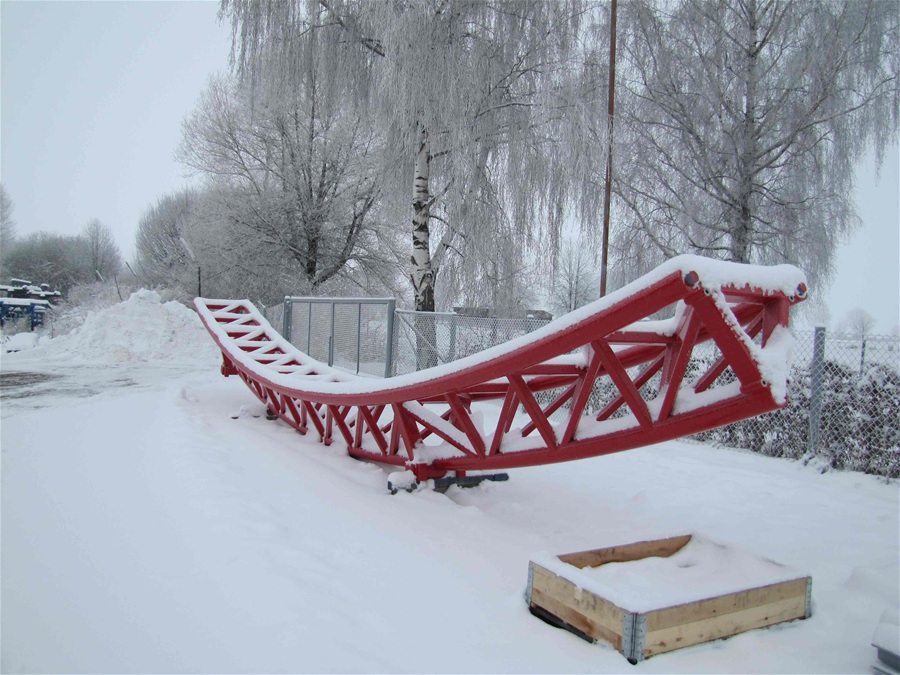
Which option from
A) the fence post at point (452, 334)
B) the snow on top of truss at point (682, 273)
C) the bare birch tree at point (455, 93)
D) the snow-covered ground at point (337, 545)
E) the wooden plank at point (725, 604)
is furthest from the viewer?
the bare birch tree at point (455, 93)

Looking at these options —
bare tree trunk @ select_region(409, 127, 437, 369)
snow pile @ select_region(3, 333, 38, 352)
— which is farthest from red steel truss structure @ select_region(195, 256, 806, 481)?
snow pile @ select_region(3, 333, 38, 352)

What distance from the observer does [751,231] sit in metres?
11.3

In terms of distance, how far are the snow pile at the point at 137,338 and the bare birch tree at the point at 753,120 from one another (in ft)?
35.3

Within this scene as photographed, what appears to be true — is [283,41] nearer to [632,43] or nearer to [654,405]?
[632,43]

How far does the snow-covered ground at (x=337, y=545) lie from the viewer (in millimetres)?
2225

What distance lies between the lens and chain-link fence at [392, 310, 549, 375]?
8742 millimetres

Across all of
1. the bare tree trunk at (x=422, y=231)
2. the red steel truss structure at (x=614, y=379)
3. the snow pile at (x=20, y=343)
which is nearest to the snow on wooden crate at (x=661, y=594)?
the red steel truss structure at (x=614, y=379)

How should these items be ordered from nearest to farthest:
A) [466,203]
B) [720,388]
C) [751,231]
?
[720,388] < [466,203] < [751,231]

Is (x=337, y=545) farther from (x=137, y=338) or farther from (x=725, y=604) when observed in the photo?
(x=137, y=338)

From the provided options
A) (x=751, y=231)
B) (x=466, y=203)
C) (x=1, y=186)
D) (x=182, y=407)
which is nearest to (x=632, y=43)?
(x=751, y=231)

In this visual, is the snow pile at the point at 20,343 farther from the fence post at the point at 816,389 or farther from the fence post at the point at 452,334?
the fence post at the point at 816,389

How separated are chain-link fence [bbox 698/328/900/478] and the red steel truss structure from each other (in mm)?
2755

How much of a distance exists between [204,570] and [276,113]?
1925 centimetres

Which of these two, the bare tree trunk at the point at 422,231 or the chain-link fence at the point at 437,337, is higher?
the bare tree trunk at the point at 422,231
